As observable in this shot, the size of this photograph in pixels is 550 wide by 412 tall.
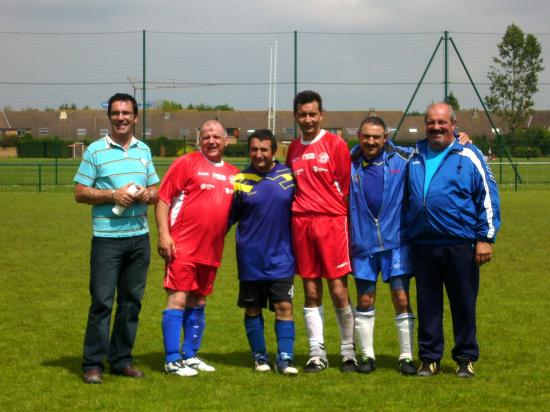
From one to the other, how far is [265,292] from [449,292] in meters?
1.34

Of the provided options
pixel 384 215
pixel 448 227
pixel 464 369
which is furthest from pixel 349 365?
pixel 448 227

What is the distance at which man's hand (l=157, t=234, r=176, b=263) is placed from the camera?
6.73 metres

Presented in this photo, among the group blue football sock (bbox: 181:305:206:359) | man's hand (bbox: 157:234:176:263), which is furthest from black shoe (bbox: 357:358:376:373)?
man's hand (bbox: 157:234:176:263)

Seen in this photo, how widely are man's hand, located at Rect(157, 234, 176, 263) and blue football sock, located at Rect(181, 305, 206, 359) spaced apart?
0.48 meters

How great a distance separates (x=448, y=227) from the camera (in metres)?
6.55

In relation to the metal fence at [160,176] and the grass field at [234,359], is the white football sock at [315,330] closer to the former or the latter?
the grass field at [234,359]

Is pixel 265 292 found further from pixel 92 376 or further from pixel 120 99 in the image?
pixel 120 99

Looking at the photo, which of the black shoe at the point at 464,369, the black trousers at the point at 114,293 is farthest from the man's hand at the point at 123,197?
the black shoe at the point at 464,369

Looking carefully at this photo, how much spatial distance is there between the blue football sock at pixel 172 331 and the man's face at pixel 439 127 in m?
2.20

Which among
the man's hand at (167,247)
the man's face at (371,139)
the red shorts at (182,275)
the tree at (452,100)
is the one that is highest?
the tree at (452,100)

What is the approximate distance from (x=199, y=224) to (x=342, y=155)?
1.15 m

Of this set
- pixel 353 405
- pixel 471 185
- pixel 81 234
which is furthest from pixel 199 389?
pixel 81 234

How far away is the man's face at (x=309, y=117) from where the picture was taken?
682 centimetres

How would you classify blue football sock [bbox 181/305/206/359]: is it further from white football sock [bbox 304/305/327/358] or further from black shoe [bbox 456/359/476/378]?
black shoe [bbox 456/359/476/378]
